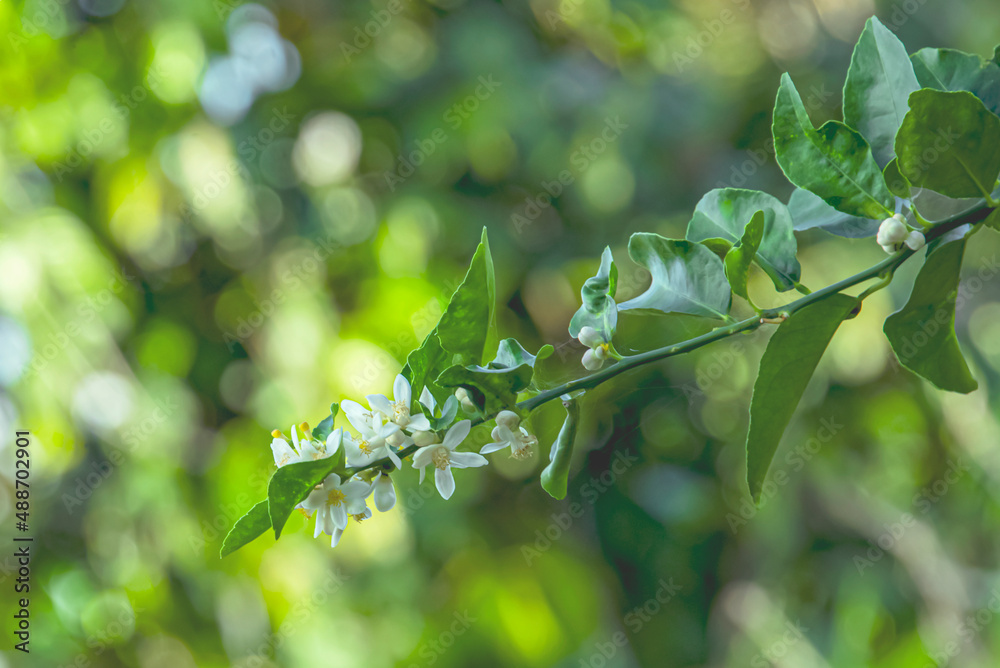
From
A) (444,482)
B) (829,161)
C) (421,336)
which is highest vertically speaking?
(829,161)

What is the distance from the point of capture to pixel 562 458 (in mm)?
226

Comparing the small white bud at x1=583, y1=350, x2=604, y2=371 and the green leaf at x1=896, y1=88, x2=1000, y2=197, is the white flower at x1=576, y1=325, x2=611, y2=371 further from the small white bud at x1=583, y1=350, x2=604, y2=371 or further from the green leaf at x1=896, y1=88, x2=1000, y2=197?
the green leaf at x1=896, y1=88, x2=1000, y2=197

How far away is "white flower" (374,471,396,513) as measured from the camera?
22 centimetres

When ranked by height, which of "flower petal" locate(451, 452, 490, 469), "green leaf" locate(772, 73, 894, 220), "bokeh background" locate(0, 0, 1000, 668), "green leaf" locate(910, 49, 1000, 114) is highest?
"green leaf" locate(910, 49, 1000, 114)

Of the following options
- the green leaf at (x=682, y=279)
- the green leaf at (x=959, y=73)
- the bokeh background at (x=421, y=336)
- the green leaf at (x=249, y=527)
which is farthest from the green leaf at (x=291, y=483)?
the bokeh background at (x=421, y=336)

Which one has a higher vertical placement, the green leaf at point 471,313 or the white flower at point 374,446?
the green leaf at point 471,313

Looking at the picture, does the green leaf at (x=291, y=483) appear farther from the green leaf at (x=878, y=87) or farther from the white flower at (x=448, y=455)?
the green leaf at (x=878, y=87)

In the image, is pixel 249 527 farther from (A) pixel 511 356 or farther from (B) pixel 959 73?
(B) pixel 959 73

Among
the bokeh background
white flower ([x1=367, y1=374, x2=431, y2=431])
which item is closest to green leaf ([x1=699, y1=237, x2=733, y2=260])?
white flower ([x1=367, y1=374, x2=431, y2=431])

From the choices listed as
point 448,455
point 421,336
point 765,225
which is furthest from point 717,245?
point 421,336

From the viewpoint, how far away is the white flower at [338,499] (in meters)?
0.22

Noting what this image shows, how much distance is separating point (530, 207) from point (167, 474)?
2.38 ft

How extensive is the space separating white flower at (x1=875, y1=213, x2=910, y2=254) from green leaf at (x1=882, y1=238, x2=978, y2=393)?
1cm

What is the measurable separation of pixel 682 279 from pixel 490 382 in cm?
8
